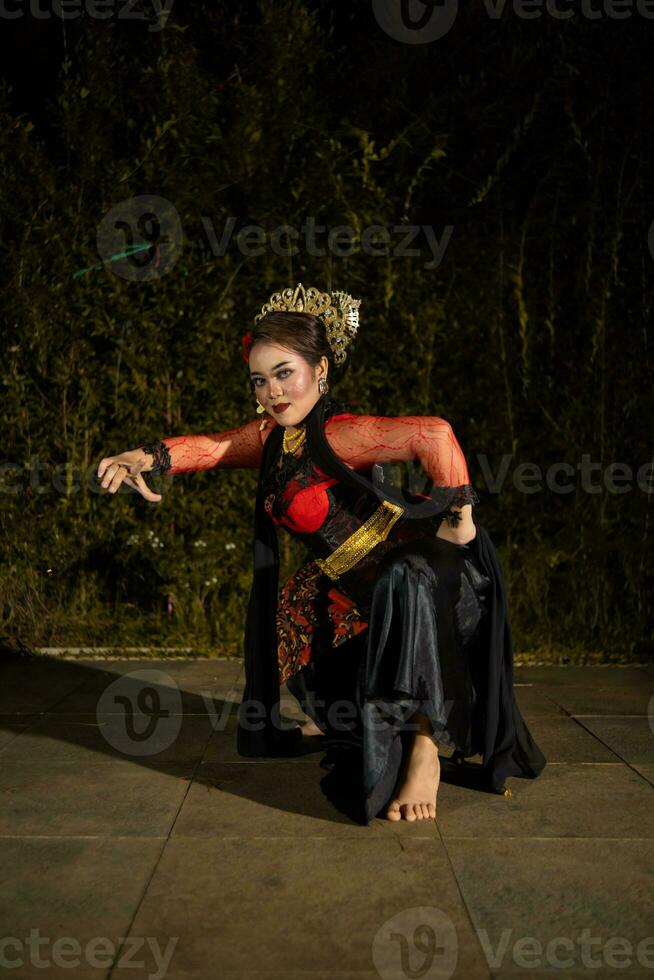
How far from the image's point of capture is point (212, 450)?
3.57 meters

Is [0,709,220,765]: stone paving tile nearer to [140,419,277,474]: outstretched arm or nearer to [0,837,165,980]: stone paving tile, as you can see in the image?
[0,837,165,980]: stone paving tile

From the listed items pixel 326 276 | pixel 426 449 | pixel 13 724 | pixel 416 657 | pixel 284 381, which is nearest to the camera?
pixel 416 657

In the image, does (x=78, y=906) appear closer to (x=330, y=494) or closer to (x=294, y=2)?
(x=330, y=494)

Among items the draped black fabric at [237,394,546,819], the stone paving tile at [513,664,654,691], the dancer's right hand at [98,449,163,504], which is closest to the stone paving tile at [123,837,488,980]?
the draped black fabric at [237,394,546,819]

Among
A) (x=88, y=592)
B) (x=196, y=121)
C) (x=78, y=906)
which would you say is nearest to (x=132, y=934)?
(x=78, y=906)

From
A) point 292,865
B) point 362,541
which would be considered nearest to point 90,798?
point 292,865

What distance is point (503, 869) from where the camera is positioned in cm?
253

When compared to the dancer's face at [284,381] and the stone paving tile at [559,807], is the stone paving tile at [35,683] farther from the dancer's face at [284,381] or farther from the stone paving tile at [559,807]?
the stone paving tile at [559,807]

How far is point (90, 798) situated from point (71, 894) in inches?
27.8

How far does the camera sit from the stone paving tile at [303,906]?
6.82 ft

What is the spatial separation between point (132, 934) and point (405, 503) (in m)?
1.51

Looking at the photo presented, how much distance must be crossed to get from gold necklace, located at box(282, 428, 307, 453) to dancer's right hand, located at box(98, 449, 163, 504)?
1.46 ft

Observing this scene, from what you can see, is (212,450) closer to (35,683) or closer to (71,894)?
(71,894)

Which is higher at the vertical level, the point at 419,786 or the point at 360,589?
the point at 360,589
